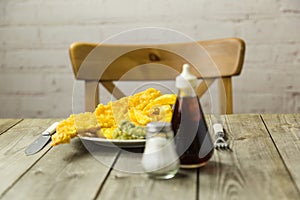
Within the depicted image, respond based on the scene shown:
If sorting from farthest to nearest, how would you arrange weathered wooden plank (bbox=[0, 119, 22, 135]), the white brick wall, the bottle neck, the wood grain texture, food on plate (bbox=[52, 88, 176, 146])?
the white brick wall, weathered wooden plank (bbox=[0, 119, 22, 135]), food on plate (bbox=[52, 88, 176, 146]), the bottle neck, the wood grain texture

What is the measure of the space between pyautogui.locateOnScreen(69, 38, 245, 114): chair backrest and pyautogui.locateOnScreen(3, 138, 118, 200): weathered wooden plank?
0.56 meters

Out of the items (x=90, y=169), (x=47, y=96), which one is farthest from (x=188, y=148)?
(x=47, y=96)

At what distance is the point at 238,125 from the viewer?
1.38m

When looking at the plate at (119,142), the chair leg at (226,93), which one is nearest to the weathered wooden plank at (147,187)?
the plate at (119,142)

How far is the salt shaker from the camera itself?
923 millimetres

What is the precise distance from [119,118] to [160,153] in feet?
0.89

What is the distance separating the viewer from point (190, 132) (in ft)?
3.22

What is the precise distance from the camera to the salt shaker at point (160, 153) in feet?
3.03

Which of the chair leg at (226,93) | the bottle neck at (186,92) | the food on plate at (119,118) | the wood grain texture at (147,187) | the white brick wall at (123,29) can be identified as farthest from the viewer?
the white brick wall at (123,29)

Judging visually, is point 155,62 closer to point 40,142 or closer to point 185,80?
point 40,142

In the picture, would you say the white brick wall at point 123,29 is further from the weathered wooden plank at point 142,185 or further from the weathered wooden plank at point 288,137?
the weathered wooden plank at point 142,185

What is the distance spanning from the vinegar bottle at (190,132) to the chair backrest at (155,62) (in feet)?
2.30

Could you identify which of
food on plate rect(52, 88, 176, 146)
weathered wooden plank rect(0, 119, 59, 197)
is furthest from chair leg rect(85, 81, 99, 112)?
food on plate rect(52, 88, 176, 146)

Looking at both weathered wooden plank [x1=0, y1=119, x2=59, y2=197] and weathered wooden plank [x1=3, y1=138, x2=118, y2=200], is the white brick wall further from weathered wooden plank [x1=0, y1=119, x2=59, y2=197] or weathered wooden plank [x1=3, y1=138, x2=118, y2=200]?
weathered wooden plank [x1=3, y1=138, x2=118, y2=200]
